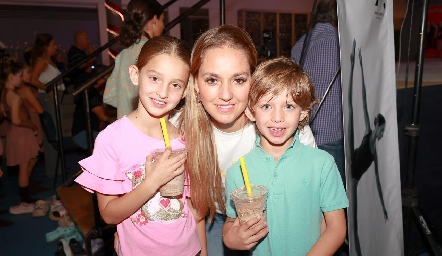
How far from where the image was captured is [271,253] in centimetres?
145

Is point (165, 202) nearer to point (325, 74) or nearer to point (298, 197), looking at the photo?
point (298, 197)

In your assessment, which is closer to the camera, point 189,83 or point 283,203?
point 283,203

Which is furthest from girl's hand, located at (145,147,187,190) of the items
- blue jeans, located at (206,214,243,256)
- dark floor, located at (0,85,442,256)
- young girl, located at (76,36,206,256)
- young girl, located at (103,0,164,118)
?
dark floor, located at (0,85,442,256)

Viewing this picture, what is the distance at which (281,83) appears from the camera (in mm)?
1418

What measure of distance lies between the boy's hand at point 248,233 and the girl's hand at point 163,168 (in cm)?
32

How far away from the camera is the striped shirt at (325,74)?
2.49 meters

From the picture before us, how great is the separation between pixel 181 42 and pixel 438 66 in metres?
8.38

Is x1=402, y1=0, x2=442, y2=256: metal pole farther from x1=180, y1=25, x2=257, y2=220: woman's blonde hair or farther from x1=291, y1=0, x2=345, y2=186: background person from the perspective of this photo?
x1=180, y1=25, x2=257, y2=220: woman's blonde hair

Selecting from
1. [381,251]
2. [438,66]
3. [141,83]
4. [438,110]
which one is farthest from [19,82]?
[438,66]

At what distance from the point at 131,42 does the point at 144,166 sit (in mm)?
1648

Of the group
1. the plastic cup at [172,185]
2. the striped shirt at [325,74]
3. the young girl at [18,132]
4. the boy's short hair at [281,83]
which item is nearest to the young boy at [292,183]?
the boy's short hair at [281,83]

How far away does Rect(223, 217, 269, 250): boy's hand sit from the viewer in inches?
51.2

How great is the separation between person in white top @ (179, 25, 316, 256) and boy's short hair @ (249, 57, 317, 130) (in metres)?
0.06

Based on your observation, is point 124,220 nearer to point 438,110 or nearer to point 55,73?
point 55,73
